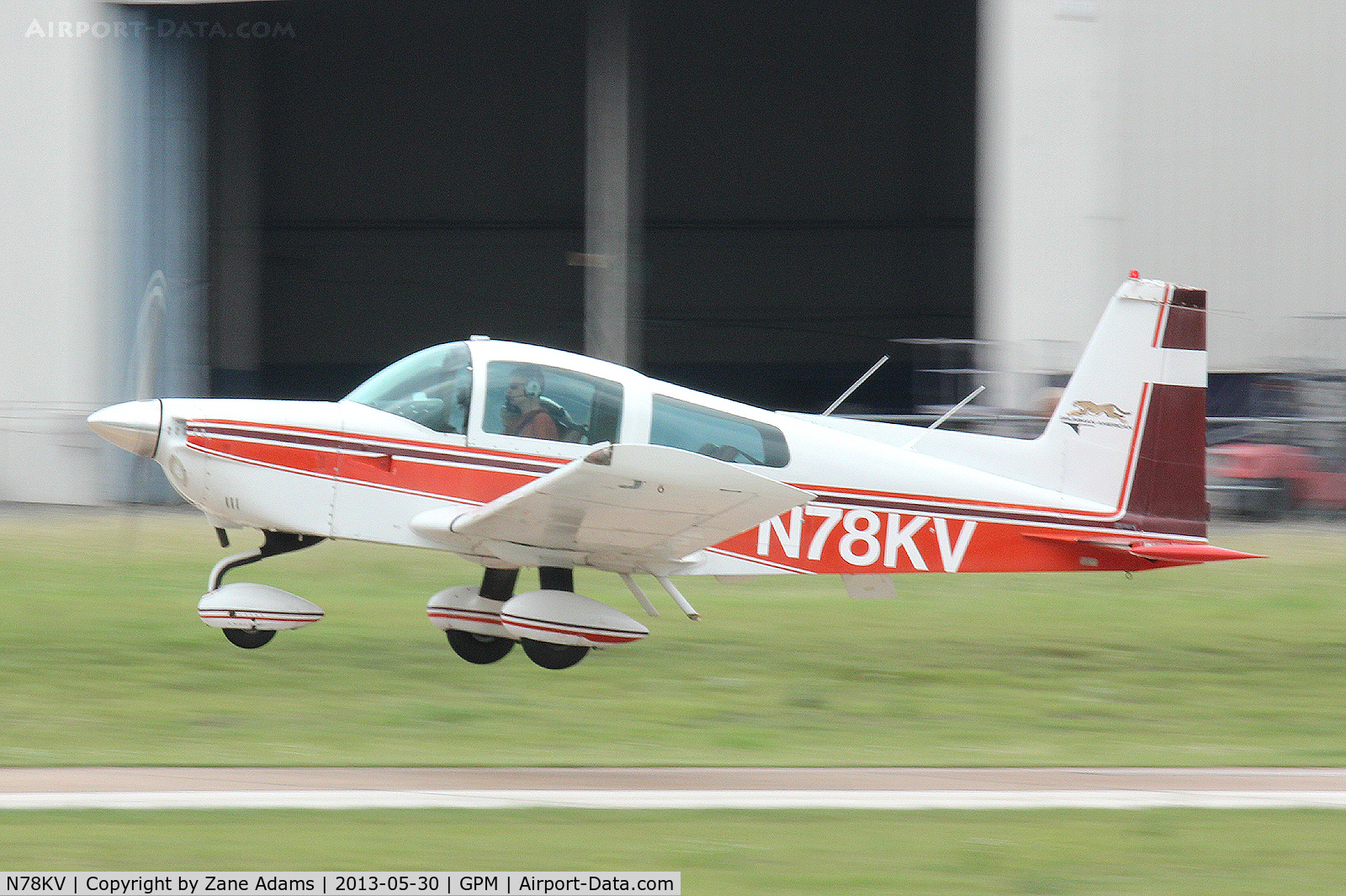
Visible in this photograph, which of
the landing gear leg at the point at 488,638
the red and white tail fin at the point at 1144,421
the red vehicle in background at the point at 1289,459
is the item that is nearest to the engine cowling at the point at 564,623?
the landing gear leg at the point at 488,638

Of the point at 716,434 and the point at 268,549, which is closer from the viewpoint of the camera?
the point at 716,434

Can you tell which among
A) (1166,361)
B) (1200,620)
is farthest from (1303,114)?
(1166,361)

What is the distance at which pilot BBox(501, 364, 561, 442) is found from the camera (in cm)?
733

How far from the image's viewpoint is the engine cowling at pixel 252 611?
287 inches

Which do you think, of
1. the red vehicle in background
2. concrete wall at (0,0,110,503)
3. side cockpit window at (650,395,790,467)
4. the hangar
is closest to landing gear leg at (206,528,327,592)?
side cockpit window at (650,395,790,467)

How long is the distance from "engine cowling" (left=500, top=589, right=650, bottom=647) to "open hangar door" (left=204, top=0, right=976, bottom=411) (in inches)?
807

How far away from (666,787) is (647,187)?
2371 centimetres

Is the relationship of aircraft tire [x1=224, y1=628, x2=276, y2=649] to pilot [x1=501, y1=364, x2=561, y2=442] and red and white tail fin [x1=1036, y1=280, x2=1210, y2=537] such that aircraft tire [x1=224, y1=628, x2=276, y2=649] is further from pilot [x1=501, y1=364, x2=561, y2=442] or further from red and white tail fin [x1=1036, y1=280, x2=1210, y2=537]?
red and white tail fin [x1=1036, y1=280, x2=1210, y2=537]

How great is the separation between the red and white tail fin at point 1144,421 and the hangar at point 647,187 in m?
6.11

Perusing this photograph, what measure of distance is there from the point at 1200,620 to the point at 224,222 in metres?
18.3

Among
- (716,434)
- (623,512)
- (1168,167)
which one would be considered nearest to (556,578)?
(623,512)

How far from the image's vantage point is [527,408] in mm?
7359
